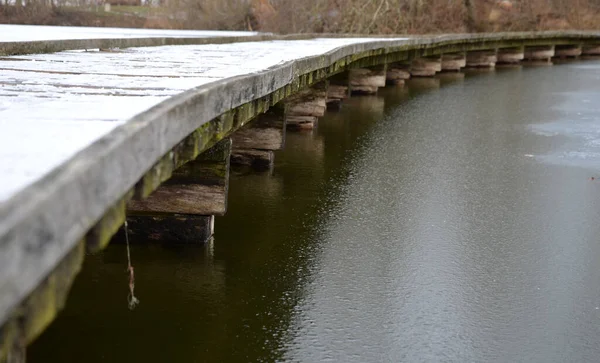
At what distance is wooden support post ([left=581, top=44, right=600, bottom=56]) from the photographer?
24.5 meters

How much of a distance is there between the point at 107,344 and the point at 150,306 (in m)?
0.43

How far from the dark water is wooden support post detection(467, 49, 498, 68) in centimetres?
1176

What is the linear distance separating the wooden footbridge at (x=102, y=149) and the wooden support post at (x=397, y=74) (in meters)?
7.38

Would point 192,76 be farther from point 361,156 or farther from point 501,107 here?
point 501,107

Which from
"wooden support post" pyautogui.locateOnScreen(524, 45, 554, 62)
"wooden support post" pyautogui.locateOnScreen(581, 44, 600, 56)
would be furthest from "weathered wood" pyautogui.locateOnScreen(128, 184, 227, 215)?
"wooden support post" pyautogui.locateOnScreen(581, 44, 600, 56)

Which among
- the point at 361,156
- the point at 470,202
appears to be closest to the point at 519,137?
the point at 361,156

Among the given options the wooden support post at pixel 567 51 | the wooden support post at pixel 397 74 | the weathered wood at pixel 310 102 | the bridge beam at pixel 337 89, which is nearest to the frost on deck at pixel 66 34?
the bridge beam at pixel 337 89

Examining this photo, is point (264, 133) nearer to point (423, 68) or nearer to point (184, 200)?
point (184, 200)

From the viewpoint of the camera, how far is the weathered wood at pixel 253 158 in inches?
253

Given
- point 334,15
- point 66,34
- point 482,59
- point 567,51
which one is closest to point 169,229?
point 66,34

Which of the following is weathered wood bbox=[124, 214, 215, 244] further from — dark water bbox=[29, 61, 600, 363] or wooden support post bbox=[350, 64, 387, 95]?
wooden support post bbox=[350, 64, 387, 95]

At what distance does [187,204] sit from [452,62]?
14.0 meters

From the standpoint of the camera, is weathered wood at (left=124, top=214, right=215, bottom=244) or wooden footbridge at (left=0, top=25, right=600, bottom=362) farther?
weathered wood at (left=124, top=214, right=215, bottom=244)

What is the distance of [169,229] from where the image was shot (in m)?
4.31
